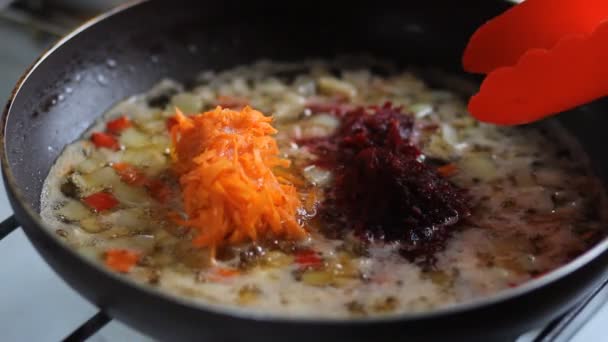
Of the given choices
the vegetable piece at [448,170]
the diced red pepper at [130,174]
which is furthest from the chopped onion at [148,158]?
the vegetable piece at [448,170]

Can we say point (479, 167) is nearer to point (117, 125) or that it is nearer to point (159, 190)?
point (159, 190)

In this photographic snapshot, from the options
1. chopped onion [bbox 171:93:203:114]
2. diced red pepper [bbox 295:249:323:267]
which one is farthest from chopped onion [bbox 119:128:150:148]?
diced red pepper [bbox 295:249:323:267]

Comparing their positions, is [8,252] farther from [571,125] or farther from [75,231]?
[571,125]

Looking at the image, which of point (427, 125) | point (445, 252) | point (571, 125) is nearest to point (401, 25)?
point (427, 125)

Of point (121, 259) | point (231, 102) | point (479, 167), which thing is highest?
point (231, 102)

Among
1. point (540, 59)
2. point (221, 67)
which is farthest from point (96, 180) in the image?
point (540, 59)

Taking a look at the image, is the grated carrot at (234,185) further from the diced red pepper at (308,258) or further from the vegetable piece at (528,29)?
the vegetable piece at (528,29)

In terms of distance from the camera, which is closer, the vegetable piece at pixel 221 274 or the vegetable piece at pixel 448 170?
the vegetable piece at pixel 221 274
